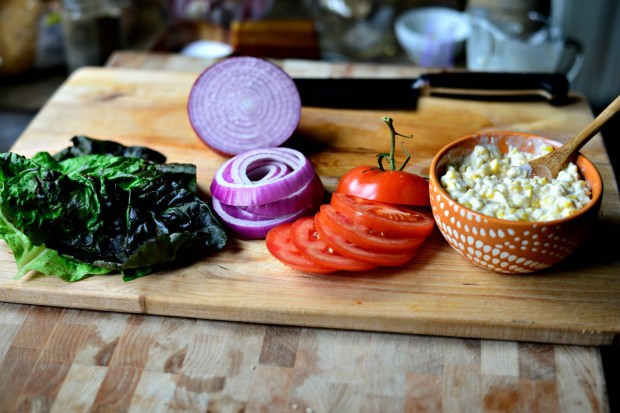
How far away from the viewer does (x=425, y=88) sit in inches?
123

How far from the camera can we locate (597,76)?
4.36 m

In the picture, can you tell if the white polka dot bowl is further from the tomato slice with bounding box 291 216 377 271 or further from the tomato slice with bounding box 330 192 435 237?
the tomato slice with bounding box 291 216 377 271

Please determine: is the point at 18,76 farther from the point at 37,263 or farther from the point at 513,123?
the point at 513,123

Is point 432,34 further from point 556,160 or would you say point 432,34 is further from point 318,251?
point 318,251

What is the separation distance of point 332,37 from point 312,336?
2419 mm

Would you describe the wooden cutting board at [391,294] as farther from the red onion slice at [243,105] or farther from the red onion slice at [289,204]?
the red onion slice at [243,105]

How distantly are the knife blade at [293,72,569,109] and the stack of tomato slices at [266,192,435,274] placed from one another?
84 cm

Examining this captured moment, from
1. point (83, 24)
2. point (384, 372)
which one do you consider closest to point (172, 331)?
point (384, 372)

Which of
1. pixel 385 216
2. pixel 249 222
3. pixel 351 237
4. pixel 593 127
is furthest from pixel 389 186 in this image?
pixel 593 127

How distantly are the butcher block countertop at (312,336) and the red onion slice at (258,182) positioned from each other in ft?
0.50

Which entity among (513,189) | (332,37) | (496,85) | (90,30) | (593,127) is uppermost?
(593,127)

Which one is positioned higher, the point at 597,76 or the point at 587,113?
the point at 587,113

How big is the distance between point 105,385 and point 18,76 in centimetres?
260

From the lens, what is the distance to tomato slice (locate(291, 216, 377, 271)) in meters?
2.17
